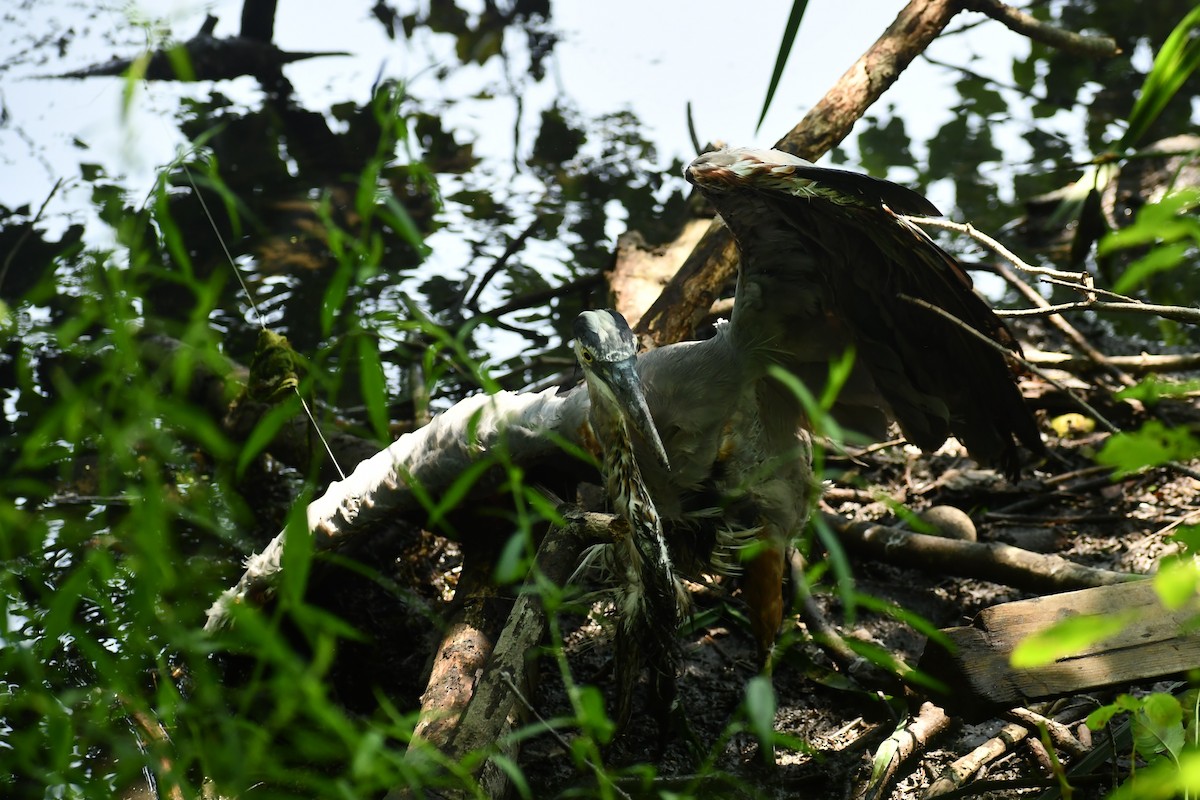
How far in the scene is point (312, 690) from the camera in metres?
1.25

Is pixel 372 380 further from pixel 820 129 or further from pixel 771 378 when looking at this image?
pixel 820 129

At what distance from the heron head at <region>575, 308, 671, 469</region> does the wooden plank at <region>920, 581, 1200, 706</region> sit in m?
0.80

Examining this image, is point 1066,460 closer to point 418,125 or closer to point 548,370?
point 548,370

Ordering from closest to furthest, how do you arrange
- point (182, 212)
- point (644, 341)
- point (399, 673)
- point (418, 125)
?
point (399, 673) → point (644, 341) → point (182, 212) → point (418, 125)

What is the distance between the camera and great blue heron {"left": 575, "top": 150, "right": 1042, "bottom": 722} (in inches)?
94.2

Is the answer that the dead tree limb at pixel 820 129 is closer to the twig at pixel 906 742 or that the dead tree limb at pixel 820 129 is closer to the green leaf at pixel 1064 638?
the twig at pixel 906 742

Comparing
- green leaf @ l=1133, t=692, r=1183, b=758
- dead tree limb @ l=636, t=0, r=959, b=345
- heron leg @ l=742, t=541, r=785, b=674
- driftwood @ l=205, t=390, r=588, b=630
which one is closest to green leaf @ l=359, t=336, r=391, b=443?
driftwood @ l=205, t=390, r=588, b=630

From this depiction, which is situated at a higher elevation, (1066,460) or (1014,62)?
(1014,62)

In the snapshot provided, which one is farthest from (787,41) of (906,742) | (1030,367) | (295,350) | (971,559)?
(295,350)

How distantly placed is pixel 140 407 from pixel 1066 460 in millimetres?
3471

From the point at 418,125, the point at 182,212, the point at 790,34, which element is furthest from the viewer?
the point at 418,125

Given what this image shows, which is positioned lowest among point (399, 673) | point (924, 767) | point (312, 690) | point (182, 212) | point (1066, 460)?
point (924, 767)

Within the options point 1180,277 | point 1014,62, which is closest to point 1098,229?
point 1180,277

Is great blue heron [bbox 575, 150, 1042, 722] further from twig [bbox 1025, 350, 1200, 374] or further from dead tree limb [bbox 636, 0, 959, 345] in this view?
twig [bbox 1025, 350, 1200, 374]
